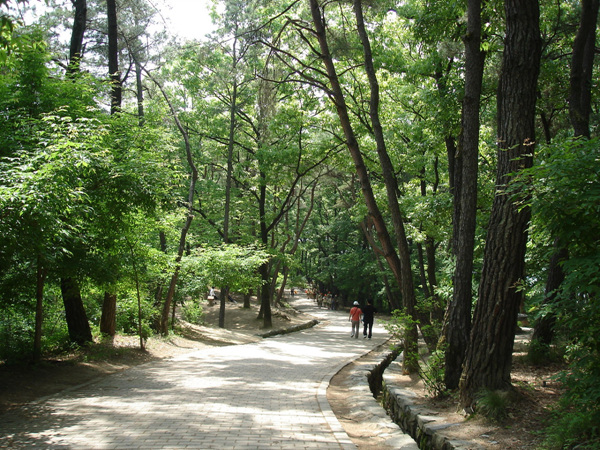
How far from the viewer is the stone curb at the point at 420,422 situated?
5645mm

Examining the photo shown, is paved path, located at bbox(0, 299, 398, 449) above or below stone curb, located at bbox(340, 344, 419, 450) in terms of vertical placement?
above

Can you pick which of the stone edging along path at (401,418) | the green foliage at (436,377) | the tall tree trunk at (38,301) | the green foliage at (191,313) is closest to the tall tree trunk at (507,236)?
the stone edging along path at (401,418)

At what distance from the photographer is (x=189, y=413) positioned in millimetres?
6629

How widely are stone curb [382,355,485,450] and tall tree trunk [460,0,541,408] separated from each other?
1.89 ft

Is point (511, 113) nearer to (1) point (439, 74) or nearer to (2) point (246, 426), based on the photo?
(2) point (246, 426)

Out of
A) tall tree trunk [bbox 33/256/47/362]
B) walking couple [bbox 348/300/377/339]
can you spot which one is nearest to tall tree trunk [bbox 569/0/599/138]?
tall tree trunk [bbox 33/256/47/362]

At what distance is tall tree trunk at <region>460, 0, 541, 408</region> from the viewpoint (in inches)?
251

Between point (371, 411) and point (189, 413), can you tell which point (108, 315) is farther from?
point (371, 411)

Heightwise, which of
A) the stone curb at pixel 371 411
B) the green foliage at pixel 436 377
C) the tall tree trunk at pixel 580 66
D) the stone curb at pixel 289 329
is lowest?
the stone curb at pixel 289 329

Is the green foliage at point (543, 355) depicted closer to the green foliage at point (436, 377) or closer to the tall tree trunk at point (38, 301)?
the green foliage at point (436, 377)

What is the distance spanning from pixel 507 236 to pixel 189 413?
16.5ft

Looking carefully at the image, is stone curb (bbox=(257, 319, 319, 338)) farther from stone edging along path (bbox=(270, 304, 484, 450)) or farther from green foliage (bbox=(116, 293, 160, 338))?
stone edging along path (bbox=(270, 304, 484, 450))

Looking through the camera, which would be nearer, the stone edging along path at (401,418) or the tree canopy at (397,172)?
the tree canopy at (397,172)

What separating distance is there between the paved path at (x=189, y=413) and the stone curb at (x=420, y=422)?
116 centimetres
